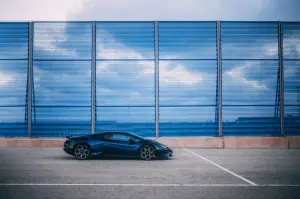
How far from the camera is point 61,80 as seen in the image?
1928cm

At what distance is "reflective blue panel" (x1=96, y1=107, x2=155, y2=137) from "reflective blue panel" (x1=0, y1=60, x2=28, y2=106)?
482 cm

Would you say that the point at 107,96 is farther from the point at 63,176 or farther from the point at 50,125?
the point at 63,176

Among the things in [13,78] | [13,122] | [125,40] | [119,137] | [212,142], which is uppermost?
[125,40]

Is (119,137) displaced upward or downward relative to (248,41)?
downward

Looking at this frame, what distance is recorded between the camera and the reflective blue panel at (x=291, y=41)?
1991 centimetres

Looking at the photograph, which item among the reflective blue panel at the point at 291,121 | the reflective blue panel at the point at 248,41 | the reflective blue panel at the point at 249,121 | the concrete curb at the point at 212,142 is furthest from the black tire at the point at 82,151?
the reflective blue panel at the point at 291,121

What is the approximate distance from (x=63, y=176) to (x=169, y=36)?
1310 cm

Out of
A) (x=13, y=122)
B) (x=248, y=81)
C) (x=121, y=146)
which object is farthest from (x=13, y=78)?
(x=248, y=81)

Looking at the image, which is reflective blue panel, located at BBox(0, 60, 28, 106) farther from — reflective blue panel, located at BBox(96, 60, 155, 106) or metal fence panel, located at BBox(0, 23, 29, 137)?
reflective blue panel, located at BBox(96, 60, 155, 106)

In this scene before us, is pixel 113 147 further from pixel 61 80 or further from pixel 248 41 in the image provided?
pixel 248 41

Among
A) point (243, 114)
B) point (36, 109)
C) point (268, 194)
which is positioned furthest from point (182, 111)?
point (268, 194)

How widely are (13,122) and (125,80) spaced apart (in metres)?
7.24

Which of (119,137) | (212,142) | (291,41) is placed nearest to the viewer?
(119,137)

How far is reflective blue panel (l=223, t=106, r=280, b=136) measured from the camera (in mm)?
19469
